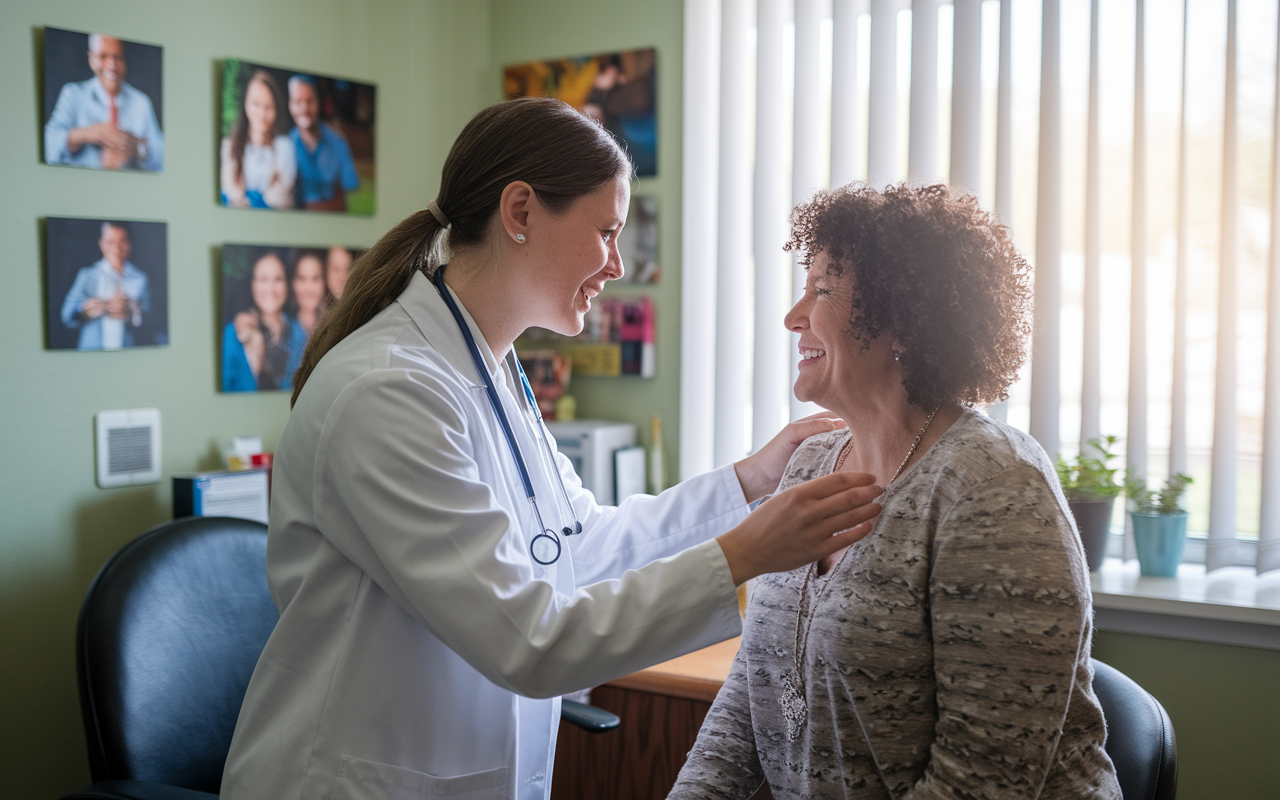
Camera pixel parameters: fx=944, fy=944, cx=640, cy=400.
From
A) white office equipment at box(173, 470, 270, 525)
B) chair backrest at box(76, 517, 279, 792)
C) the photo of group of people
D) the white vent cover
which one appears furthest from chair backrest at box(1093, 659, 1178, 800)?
the white vent cover

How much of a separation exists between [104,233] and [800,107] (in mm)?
1777

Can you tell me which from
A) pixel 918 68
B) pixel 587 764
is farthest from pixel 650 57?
pixel 587 764

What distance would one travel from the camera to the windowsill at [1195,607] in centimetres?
196

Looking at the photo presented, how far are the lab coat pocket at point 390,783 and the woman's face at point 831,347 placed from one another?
0.70 meters

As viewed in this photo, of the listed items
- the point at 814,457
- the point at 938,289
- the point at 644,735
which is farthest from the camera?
the point at 644,735

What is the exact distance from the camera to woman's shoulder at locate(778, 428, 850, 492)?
150cm

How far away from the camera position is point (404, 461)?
1.08 metres

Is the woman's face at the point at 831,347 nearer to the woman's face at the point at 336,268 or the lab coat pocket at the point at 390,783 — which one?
the lab coat pocket at the point at 390,783

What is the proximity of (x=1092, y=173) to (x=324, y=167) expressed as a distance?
2.02 m

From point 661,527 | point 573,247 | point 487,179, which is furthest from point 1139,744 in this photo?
point 487,179

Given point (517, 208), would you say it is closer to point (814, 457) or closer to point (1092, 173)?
point (814, 457)

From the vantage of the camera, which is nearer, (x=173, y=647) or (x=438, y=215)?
(x=438, y=215)

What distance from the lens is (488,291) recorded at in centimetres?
141

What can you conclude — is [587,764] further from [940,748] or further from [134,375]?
[134,375]
